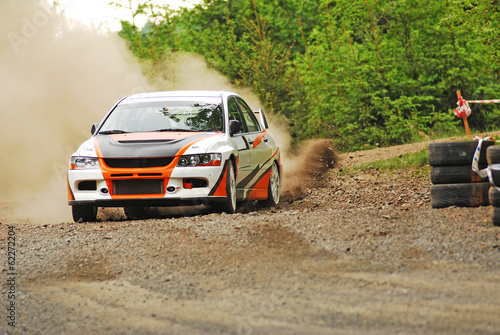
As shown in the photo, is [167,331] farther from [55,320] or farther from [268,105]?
[268,105]

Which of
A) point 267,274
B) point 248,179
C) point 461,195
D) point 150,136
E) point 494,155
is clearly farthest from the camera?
point 248,179

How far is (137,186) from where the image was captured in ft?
32.3

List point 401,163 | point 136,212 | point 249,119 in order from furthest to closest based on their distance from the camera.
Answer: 1. point 401,163
2. point 249,119
3. point 136,212

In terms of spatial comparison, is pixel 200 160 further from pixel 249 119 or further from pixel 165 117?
pixel 249 119

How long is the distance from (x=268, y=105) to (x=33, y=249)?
16538 mm

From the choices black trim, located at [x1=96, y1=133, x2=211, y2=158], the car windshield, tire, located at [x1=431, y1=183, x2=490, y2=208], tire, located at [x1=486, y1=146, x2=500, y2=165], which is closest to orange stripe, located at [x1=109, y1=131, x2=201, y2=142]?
black trim, located at [x1=96, y1=133, x2=211, y2=158]

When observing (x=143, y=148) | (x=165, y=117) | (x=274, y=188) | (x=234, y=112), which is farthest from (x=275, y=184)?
(x=143, y=148)

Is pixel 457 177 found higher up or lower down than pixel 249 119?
lower down

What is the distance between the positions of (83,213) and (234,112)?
2.72 metres

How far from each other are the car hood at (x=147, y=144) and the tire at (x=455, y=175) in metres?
3.08

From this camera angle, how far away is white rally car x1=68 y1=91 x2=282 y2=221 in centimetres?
982

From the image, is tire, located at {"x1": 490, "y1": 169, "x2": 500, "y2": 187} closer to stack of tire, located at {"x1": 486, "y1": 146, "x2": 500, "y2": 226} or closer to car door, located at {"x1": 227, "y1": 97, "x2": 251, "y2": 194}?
stack of tire, located at {"x1": 486, "y1": 146, "x2": 500, "y2": 226}

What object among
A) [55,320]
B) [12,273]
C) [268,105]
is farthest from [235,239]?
[268,105]

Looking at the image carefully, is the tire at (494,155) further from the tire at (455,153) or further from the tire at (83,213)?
the tire at (83,213)
